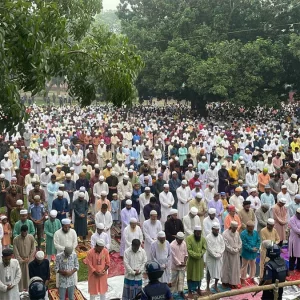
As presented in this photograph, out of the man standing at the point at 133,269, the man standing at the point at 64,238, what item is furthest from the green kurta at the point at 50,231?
the man standing at the point at 133,269

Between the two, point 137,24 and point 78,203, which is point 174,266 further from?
point 137,24

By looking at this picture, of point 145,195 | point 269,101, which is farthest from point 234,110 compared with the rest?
point 145,195

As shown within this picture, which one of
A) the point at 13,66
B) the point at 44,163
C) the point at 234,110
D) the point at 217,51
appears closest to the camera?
the point at 13,66

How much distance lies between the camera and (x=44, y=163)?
14.8 m

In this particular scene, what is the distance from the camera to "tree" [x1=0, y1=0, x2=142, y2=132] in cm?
496

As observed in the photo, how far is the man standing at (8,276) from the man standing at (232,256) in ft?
A: 10.8

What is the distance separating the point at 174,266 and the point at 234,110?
23315 millimetres

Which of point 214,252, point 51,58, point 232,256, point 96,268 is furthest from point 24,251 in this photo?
point 232,256

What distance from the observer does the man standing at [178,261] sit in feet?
24.6

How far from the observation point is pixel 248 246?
7.93 metres

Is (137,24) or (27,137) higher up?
(137,24)

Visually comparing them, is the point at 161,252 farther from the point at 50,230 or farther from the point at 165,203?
the point at 165,203

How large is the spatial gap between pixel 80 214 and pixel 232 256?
3.16 m

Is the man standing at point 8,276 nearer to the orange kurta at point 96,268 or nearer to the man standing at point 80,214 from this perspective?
the orange kurta at point 96,268
